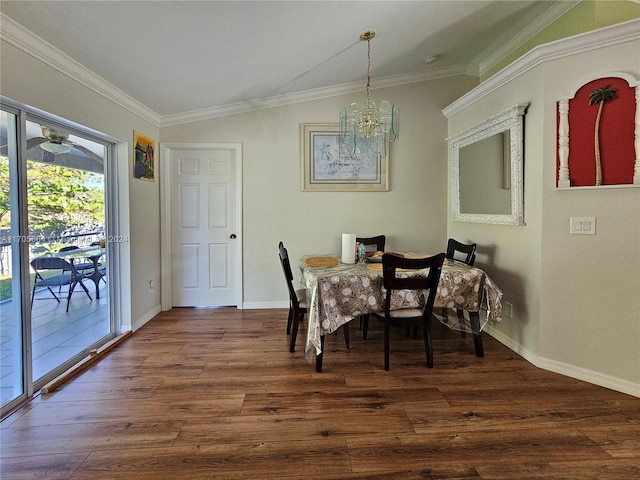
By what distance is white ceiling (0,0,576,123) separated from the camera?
1979 millimetres

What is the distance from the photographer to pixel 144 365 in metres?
2.46

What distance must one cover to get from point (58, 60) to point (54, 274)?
1.50 meters

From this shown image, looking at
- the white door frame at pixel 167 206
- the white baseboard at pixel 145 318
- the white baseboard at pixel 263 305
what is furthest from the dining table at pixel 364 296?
the white baseboard at pixel 145 318

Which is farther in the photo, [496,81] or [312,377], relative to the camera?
[496,81]

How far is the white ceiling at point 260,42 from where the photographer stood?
6.49ft

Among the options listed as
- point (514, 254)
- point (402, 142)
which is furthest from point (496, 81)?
point (514, 254)

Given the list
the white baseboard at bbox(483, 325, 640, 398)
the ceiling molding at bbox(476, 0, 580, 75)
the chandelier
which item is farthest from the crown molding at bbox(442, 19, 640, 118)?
the white baseboard at bbox(483, 325, 640, 398)

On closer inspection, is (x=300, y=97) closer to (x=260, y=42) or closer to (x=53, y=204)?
(x=260, y=42)

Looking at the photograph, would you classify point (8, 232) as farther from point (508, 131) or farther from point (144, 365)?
point (508, 131)

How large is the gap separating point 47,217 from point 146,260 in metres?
1.28

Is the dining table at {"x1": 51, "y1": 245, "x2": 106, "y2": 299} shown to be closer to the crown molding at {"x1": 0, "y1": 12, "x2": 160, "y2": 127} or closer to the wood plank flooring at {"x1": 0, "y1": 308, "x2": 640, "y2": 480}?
the wood plank flooring at {"x1": 0, "y1": 308, "x2": 640, "y2": 480}

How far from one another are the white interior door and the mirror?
2.56 metres

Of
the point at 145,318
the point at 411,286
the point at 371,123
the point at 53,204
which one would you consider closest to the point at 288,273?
the point at 411,286

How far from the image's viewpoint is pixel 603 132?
82.5 inches
